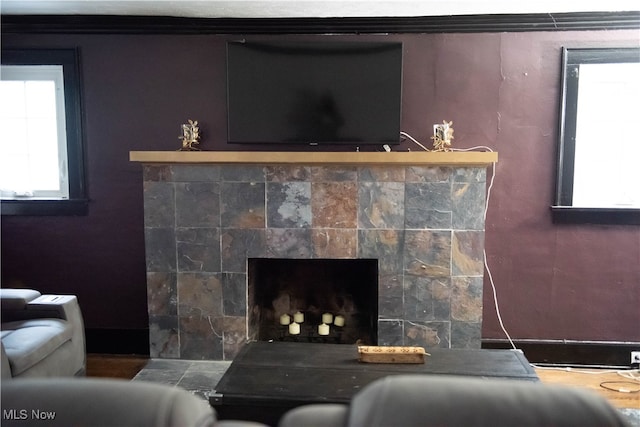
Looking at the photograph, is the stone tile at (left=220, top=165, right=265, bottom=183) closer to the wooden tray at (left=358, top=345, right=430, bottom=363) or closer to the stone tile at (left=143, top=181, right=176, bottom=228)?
the stone tile at (left=143, top=181, right=176, bottom=228)

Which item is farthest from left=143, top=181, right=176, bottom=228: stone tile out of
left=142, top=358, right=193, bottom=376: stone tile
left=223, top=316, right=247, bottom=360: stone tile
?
left=142, top=358, right=193, bottom=376: stone tile

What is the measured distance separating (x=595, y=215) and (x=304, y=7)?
2.25 metres

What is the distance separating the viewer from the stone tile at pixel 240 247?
292 cm

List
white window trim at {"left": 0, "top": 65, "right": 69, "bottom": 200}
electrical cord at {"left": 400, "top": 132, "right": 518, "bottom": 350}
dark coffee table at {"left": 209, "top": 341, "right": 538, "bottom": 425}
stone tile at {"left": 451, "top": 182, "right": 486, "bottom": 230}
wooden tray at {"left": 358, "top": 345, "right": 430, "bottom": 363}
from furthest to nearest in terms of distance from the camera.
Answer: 1. white window trim at {"left": 0, "top": 65, "right": 69, "bottom": 200}
2. electrical cord at {"left": 400, "top": 132, "right": 518, "bottom": 350}
3. stone tile at {"left": 451, "top": 182, "right": 486, "bottom": 230}
4. wooden tray at {"left": 358, "top": 345, "right": 430, "bottom": 363}
5. dark coffee table at {"left": 209, "top": 341, "right": 538, "bottom": 425}

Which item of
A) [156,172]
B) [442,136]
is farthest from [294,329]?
[442,136]

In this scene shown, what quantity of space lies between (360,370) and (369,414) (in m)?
1.41

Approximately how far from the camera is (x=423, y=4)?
2.75 meters

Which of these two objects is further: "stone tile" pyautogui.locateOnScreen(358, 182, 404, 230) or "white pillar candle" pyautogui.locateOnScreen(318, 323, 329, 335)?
"white pillar candle" pyautogui.locateOnScreen(318, 323, 329, 335)

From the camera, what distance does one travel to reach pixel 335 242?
288 centimetres

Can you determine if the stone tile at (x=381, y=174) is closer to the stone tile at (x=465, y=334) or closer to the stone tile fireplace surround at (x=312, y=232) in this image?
the stone tile fireplace surround at (x=312, y=232)

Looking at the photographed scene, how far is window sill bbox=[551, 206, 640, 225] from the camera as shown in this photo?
2.97 metres

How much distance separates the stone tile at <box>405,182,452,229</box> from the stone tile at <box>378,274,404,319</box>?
36 centimetres

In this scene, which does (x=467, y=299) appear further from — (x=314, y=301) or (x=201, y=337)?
(x=201, y=337)

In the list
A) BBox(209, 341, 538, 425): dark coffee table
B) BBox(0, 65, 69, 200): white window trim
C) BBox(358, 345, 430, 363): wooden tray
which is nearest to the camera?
BBox(209, 341, 538, 425): dark coffee table
